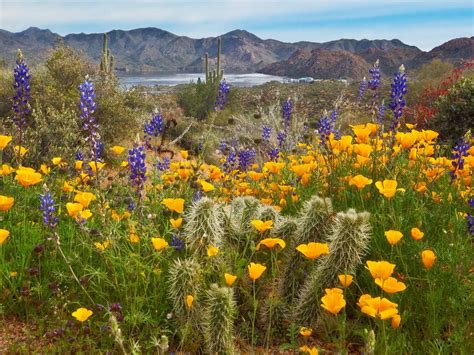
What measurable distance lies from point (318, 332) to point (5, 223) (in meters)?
2.51

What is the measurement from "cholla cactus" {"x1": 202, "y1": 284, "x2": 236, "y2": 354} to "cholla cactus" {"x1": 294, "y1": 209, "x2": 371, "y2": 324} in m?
0.55

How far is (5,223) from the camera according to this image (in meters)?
3.70

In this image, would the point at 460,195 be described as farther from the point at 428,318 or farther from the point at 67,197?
the point at 67,197

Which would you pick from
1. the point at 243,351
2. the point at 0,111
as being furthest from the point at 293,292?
the point at 0,111

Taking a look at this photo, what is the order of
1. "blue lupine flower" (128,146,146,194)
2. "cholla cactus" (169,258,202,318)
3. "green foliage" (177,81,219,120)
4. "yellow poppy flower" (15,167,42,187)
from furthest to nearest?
"green foliage" (177,81,219,120) → "blue lupine flower" (128,146,146,194) → "yellow poppy flower" (15,167,42,187) → "cholla cactus" (169,258,202,318)

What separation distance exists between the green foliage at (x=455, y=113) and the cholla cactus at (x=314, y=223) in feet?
23.8

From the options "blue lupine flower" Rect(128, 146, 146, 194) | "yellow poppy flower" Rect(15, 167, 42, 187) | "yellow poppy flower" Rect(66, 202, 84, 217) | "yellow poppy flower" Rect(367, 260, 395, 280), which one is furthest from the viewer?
"blue lupine flower" Rect(128, 146, 146, 194)

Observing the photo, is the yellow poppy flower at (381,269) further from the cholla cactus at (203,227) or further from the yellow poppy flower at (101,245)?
the yellow poppy flower at (101,245)

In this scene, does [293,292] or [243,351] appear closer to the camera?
[243,351]

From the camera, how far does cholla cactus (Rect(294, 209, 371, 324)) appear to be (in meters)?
2.75

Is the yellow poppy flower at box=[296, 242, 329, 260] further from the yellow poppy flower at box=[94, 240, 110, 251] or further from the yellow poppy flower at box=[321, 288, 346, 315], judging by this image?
the yellow poppy flower at box=[94, 240, 110, 251]

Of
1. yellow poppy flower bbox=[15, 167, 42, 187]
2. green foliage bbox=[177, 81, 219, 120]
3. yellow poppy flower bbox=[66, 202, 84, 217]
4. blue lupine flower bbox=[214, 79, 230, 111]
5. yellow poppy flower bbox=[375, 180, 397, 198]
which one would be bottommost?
green foliage bbox=[177, 81, 219, 120]

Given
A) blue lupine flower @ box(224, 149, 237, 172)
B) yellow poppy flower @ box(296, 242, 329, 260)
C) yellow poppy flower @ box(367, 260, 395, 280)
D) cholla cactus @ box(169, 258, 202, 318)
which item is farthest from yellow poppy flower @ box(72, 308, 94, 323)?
blue lupine flower @ box(224, 149, 237, 172)

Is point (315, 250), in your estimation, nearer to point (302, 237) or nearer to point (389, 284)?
point (389, 284)
